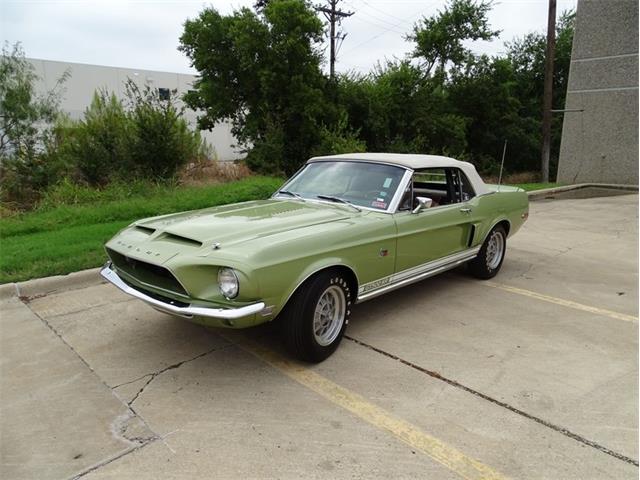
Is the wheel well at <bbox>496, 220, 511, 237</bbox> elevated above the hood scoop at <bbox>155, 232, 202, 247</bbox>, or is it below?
below

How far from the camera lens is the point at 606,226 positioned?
366 inches

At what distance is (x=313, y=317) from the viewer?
344cm

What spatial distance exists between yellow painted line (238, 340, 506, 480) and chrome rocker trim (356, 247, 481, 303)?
2.70 feet

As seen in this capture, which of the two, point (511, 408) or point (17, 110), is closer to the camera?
point (511, 408)

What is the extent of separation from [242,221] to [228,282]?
2.90ft

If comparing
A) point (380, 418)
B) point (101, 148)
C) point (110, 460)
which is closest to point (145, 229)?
point (110, 460)

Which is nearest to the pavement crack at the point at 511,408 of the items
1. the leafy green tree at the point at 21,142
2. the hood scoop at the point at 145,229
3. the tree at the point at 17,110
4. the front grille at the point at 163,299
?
the front grille at the point at 163,299

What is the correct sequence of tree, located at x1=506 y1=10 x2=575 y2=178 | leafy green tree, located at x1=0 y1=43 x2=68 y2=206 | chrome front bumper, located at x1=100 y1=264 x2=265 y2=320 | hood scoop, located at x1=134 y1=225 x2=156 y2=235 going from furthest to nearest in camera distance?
tree, located at x1=506 y1=10 x2=575 y2=178, leafy green tree, located at x1=0 y1=43 x2=68 y2=206, hood scoop, located at x1=134 y1=225 x2=156 y2=235, chrome front bumper, located at x1=100 y1=264 x2=265 y2=320

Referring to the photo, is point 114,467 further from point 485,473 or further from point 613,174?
point 613,174

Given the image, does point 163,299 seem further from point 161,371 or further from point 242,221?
point 242,221

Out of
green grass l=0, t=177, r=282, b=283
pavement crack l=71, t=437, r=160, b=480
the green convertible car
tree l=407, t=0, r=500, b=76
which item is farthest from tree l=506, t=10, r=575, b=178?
pavement crack l=71, t=437, r=160, b=480

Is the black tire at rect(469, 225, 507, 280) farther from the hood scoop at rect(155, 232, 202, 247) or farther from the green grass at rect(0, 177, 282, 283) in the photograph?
the green grass at rect(0, 177, 282, 283)

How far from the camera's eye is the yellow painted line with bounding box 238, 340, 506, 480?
2.50m

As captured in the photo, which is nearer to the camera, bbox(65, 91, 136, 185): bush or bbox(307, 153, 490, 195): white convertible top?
bbox(307, 153, 490, 195): white convertible top
